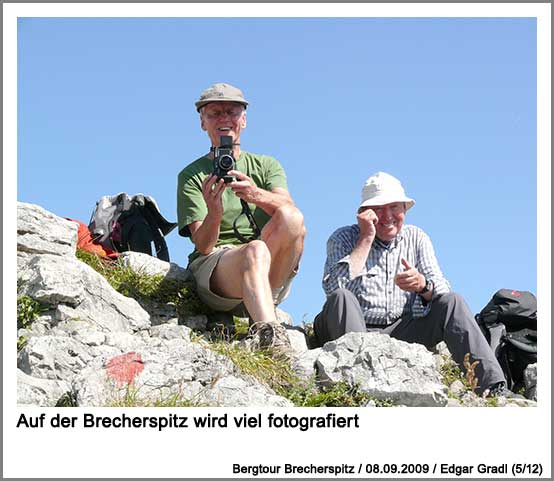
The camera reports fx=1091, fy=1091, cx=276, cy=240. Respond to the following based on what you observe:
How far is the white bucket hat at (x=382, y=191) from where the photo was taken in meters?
9.73

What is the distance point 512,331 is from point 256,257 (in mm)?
2621

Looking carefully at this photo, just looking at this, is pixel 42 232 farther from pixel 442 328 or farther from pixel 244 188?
pixel 442 328

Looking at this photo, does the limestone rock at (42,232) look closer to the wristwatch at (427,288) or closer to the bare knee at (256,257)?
the bare knee at (256,257)

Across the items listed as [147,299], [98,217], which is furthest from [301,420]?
[98,217]

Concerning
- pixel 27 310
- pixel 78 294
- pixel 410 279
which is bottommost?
pixel 27 310

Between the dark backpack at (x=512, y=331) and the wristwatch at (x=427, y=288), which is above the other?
the wristwatch at (x=427, y=288)

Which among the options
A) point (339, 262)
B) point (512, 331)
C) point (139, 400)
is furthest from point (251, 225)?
point (139, 400)

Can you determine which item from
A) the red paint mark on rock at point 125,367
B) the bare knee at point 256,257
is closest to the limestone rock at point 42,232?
the bare knee at point 256,257

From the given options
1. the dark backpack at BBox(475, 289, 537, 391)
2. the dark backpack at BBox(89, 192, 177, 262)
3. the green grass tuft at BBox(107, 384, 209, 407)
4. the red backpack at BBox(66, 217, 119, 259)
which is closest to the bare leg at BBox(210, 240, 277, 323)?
the green grass tuft at BBox(107, 384, 209, 407)

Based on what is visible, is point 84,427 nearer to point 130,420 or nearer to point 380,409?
point 130,420

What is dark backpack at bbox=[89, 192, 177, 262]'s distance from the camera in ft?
37.3

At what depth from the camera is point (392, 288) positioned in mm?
9688

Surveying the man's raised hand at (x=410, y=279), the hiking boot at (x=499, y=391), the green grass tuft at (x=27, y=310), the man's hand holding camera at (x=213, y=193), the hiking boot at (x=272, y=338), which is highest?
the man's hand holding camera at (x=213, y=193)

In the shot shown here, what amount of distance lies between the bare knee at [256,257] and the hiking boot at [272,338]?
547mm
